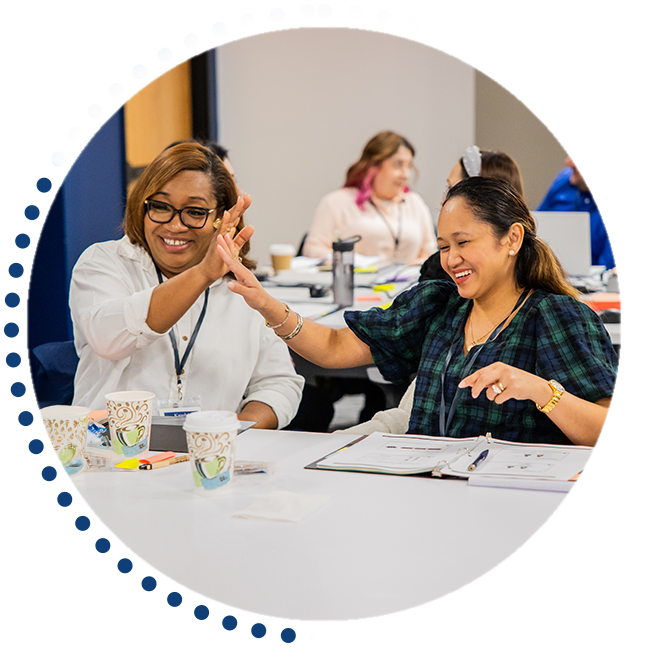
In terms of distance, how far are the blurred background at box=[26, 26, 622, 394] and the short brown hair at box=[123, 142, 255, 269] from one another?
278cm

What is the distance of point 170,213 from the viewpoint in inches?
82.4

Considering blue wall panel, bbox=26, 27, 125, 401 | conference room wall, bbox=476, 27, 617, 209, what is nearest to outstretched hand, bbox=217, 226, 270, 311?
blue wall panel, bbox=26, 27, 125, 401

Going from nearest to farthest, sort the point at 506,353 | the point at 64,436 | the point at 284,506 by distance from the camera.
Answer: the point at 284,506 < the point at 64,436 < the point at 506,353

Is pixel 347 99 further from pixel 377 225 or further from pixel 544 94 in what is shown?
pixel 377 225

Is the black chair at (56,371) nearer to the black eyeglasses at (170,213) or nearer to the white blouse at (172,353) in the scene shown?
the white blouse at (172,353)

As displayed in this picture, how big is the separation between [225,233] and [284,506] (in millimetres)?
799

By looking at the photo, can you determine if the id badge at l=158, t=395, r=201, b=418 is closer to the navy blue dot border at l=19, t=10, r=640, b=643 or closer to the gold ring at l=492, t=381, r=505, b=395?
the navy blue dot border at l=19, t=10, r=640, b=643

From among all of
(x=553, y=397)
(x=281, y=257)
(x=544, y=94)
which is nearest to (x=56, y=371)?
(x=553, y=397)

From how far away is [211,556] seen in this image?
1155 mm

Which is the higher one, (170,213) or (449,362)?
(170,213)

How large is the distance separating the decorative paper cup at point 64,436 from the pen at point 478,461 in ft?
2.24
